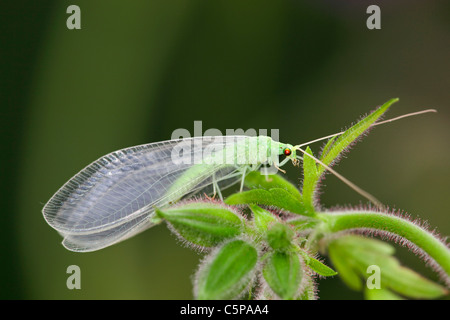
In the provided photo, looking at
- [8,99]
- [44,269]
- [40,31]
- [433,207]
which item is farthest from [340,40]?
[44,269]

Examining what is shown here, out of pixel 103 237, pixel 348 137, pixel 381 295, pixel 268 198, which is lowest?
pixel 381 295

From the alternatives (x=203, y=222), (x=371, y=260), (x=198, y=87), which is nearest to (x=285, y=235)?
(x=203, y=222)

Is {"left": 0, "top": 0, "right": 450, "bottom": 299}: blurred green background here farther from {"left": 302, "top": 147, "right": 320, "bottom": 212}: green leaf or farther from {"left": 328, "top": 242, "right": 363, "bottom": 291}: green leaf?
{"left": 302, "top": 147, "right": 320, "bottom": 212}: green leaf

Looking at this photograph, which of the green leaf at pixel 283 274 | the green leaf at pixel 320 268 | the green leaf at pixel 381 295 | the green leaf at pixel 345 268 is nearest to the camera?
the green leaf at pixel 283 274

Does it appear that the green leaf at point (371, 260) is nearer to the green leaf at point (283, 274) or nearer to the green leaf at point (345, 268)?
the green leaf at point (345, 268)

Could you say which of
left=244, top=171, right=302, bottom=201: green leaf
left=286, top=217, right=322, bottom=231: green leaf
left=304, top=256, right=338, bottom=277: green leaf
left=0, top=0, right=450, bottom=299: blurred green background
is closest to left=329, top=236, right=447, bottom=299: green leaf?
left=286, top=217, right=322, bottom=231: green leaf

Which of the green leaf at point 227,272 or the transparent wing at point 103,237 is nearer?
the green leaf at point 227,272

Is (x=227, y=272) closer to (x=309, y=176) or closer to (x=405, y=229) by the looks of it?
(x=309, y=176)

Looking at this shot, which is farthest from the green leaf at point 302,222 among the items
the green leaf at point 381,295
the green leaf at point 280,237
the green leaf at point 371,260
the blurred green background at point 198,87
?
the blurred green background at point 198,87
